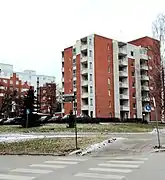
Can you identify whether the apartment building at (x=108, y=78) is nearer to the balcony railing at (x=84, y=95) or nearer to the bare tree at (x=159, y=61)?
the balcony railing at (x=84, y=95)

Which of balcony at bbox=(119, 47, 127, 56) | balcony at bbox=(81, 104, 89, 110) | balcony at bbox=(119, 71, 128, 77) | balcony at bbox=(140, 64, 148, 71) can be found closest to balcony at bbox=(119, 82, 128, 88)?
balcony at bbox=(119, 71, 128, 77)

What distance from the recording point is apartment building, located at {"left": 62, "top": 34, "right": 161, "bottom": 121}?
74.6 meters

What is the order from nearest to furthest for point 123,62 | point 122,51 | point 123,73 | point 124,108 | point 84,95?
point 84,95
point 124,108
point 123,73
point 123,62
point 122,51

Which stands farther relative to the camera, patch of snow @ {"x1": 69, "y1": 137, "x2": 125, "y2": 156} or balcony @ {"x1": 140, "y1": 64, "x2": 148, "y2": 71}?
balcony @ {"x1": 140, "y1": 64, "x2": 148, "y2": 71}

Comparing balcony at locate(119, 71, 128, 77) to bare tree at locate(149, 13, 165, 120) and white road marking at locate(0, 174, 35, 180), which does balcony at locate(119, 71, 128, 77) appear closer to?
bare tree at locate(149, 13, 165, 120)

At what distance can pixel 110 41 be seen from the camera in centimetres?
7831

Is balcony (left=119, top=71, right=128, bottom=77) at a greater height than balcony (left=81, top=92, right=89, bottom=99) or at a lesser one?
greater

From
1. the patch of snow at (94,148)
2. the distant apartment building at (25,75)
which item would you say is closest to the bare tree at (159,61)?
the patch of snow at (94,148)

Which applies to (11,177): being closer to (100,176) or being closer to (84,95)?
(100,176)

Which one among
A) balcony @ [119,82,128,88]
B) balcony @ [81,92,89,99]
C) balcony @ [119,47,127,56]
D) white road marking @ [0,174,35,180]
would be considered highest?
balcony @ [119,47,127,56]

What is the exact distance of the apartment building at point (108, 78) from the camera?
74562 mm

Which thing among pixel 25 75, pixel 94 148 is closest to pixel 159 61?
pixel 94 148

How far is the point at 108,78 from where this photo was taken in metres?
76.7

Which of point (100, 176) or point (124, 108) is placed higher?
point (124, 108)
